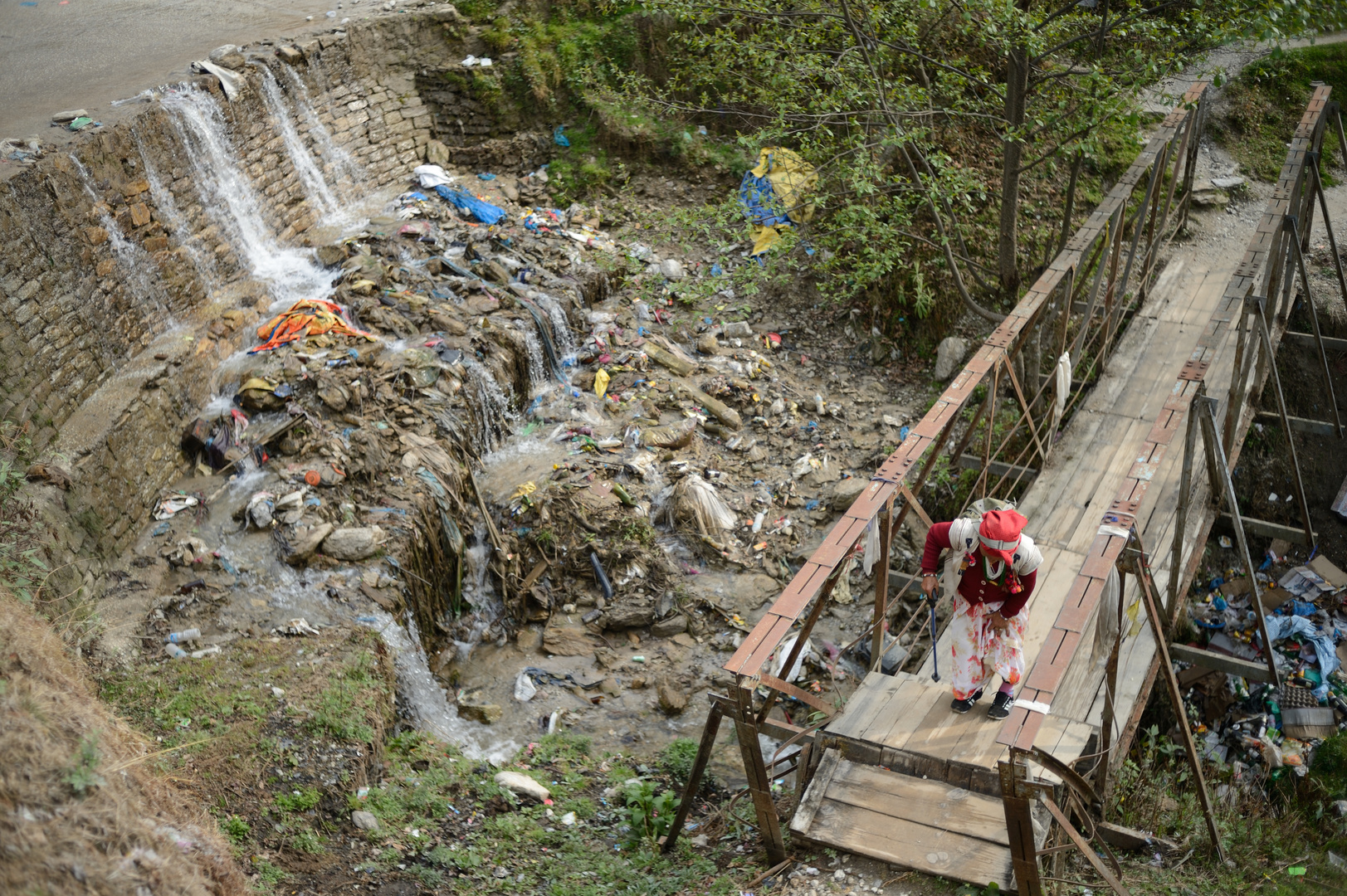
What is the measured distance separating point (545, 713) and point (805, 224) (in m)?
6.15

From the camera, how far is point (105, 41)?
9.84 m

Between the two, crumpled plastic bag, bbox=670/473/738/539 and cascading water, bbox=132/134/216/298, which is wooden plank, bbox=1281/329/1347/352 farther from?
cascading water, bbox=132/134/216/298

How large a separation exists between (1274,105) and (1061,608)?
30.2 feet

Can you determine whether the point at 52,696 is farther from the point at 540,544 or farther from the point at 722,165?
the point at 722,165

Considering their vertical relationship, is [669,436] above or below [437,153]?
below

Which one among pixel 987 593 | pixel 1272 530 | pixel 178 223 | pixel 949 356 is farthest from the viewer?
pixel 949 356

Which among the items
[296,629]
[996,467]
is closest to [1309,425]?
[996,467]

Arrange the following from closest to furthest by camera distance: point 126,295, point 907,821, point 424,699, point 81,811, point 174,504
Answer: point 81,811 → point 907,821 → point 424,699 → point 174,504 → point 126,295

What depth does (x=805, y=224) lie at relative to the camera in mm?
10219

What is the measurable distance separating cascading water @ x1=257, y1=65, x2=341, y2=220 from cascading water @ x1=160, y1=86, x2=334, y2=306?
29.4 inches

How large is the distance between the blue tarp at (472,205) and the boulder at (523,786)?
21.9ft

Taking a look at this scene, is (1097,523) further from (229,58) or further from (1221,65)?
(229,58)

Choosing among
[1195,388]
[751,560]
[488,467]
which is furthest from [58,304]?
[1195,388]

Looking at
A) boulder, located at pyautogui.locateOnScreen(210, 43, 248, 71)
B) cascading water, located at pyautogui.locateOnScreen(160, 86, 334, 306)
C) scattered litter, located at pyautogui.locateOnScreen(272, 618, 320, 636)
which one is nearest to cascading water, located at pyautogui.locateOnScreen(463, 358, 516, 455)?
cascading water, located at pyautogui.locateOnScreen(160, 86, 334, 306)
